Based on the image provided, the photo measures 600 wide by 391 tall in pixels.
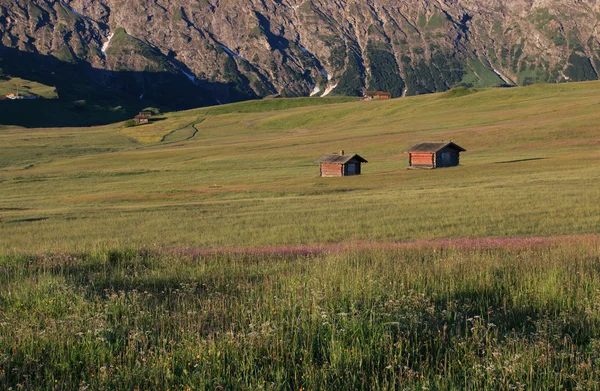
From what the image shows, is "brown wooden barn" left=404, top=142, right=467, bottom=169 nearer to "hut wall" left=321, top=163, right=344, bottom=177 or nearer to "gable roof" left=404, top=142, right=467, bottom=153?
"gable roof" left=404, top=142, right=467, bottom=153

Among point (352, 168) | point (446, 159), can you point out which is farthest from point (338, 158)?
point (446, 159)

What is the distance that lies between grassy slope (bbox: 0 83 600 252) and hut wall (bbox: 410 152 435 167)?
124 inches

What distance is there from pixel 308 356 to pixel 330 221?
83.4ft

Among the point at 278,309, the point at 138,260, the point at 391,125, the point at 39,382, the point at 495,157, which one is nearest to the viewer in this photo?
the point at 39,382

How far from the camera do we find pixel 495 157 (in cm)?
8038

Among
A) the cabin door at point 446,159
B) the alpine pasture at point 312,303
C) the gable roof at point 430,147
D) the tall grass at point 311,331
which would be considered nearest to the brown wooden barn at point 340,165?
the gable roof at point 430,147

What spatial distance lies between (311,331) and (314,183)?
190 ft

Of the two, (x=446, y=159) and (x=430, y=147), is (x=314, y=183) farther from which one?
(x=446, y=159)

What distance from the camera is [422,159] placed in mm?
77250

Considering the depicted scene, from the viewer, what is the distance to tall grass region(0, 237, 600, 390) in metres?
6.41

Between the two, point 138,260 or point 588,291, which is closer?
point 588,291

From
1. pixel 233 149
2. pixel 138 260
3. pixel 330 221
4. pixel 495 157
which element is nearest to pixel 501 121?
pixel 495 157

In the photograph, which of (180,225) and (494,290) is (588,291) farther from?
(180,225)

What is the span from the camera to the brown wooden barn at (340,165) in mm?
74375
